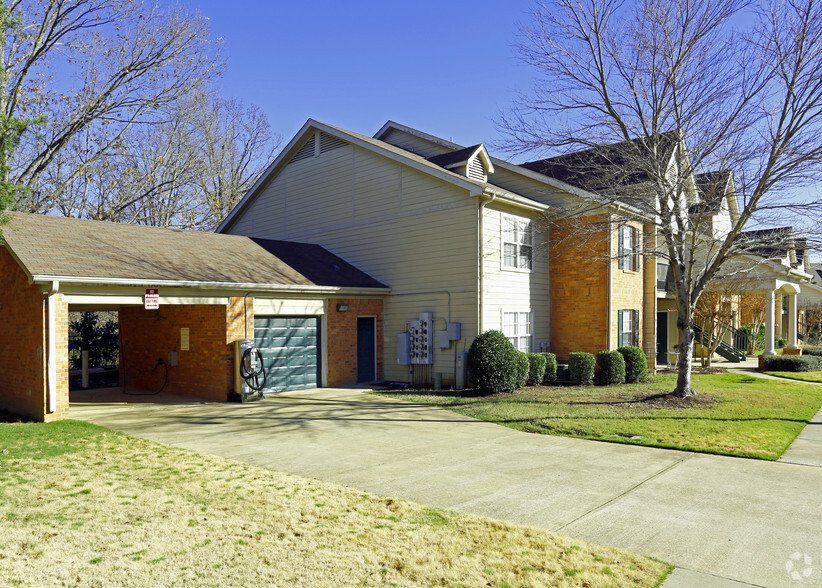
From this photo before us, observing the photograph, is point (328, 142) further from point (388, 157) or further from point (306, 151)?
point (388, 157)

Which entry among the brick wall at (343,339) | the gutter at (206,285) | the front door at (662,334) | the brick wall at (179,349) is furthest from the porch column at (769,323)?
the brick wall at (179,349)

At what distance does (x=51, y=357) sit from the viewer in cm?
1123

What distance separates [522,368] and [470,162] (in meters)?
6.73

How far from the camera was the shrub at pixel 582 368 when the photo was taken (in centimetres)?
1788

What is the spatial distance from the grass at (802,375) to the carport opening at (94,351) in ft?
72.7

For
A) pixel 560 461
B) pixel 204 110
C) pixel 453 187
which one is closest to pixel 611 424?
pixel 560 461

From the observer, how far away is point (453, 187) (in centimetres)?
1688

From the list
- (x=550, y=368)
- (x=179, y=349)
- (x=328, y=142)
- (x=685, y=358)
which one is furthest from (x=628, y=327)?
(x=179, y=349)

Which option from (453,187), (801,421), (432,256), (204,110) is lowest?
(801,421)

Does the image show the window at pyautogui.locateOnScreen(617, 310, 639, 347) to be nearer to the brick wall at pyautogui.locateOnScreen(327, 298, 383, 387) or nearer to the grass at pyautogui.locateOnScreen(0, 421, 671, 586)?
the brick wall at pyautogui.locateOnScreen(327, 298, 383, 387)

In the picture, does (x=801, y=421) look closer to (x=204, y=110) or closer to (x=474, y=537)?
(x=474, y=537)

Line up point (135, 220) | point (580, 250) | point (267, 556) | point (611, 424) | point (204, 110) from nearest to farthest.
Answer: point (267, 556) → point (611, 424) → point (580, 250) → point (135, 220) → point (204, 110)

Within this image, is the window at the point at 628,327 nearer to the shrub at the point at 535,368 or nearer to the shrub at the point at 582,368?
the shrub at the point at 582,368

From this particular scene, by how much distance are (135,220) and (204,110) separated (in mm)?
7333
